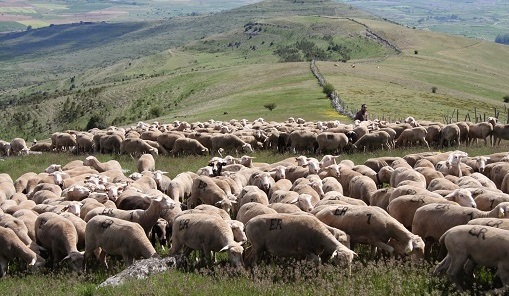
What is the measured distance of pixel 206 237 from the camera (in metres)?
13.2

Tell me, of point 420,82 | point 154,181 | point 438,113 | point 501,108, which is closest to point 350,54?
point 420,82

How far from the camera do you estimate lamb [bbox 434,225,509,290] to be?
413 inches

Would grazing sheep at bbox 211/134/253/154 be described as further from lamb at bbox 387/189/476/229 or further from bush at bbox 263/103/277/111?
bush at bbox 263/103/277/111

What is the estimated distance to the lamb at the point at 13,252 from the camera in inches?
556

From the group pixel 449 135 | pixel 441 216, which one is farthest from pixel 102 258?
pixel 449 135

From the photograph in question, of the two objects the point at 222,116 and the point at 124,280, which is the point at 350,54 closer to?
the point at 222,116

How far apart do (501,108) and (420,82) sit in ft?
61.7

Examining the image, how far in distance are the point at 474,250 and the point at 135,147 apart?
23061 millimetres

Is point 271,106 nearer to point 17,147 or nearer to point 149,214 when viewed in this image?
point 17,147

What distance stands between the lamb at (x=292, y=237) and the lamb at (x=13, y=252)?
4892 millimetres

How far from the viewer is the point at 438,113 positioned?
53.3 metres

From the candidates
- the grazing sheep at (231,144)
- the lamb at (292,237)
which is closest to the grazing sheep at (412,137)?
the grazing sheep at (231,144)

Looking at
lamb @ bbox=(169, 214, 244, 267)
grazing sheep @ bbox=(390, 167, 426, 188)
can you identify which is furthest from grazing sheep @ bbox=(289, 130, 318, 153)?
lamb @ bbox=(169, 214, 244, 267)

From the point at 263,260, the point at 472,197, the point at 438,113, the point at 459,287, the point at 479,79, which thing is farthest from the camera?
the point at 479,79
